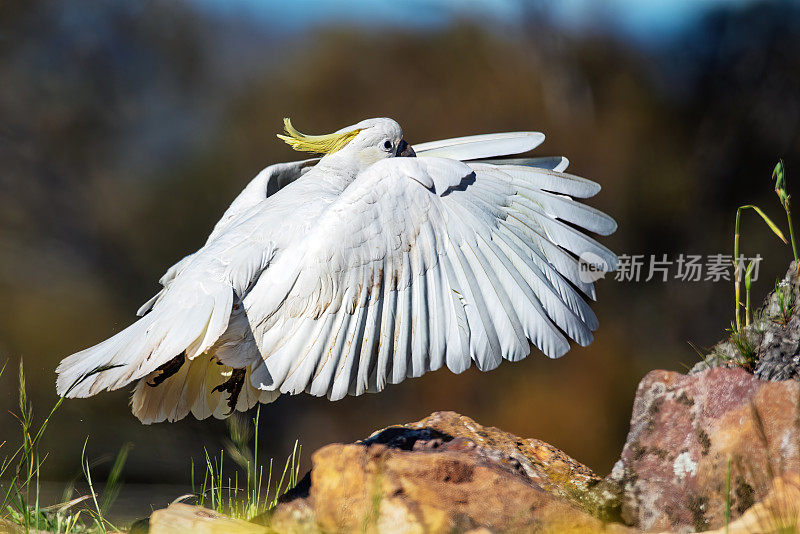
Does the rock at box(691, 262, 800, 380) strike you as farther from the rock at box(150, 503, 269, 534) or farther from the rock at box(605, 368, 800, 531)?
the rock at box(150, 503, 269, 534)

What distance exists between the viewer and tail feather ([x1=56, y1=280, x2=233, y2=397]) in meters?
1.72

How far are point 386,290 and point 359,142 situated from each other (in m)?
0.76

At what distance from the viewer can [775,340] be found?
1591 mm

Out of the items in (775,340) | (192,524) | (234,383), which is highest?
(775,340)

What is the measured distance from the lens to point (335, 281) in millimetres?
1779

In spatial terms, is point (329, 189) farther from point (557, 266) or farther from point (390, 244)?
point (557, 266)

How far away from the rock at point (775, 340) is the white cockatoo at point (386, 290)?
34 cm

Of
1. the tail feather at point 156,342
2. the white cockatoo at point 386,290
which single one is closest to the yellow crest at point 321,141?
the white cockatoo at point 386,290

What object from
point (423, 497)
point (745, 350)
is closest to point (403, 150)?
point (745, 350)

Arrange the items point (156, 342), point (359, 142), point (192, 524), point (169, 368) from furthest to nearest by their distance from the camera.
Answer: point (359, 142)
point (169, 368)
point (156, 342)
point (192, 524)

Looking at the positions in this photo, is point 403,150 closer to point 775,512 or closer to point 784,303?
point 784,303

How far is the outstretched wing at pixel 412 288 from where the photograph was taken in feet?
5.70

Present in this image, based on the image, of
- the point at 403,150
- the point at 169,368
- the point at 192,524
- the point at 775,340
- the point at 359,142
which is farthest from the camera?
the point at 403,150

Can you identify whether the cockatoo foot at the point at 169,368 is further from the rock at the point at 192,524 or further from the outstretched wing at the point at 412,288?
the rock at the point at 192,524
